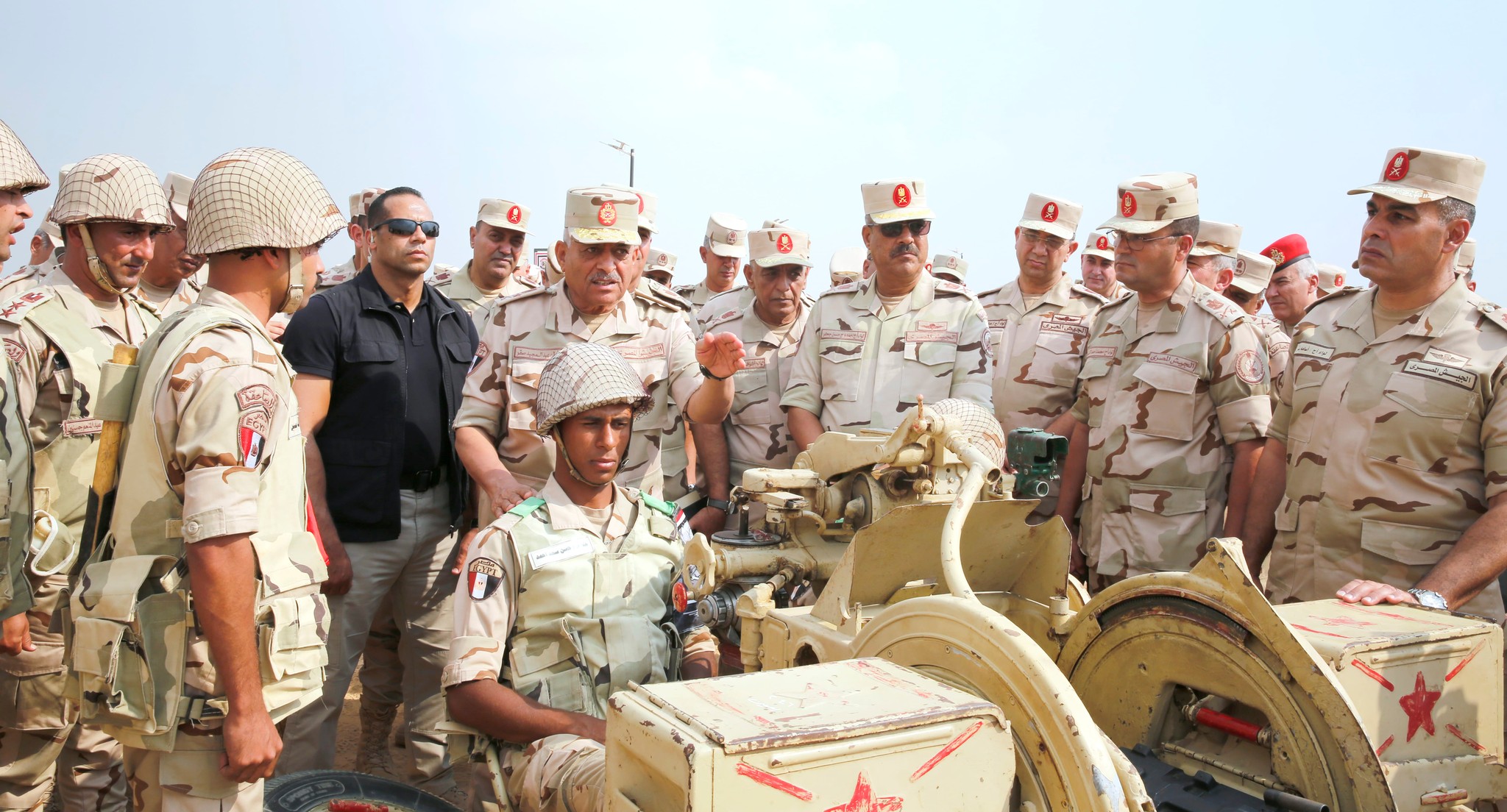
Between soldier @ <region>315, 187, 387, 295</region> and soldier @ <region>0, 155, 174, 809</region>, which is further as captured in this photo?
soldier @ <region>315, 187, 387, 295</region>

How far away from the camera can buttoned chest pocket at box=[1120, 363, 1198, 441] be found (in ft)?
15.3

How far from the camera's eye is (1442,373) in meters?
3.69

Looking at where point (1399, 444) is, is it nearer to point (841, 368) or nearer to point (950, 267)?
point (841, 368)

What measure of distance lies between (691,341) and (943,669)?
9.36 feet

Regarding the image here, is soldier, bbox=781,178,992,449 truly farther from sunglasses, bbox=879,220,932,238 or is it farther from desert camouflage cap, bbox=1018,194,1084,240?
A: desert camouflage cap, bbox=1018,194,1084,240

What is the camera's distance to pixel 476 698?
2859 mm

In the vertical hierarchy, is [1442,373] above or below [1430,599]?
above

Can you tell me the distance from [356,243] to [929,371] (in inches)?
215

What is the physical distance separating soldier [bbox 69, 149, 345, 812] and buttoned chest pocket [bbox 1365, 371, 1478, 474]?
3605 mm

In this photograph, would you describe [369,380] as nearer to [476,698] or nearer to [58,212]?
[58,212]

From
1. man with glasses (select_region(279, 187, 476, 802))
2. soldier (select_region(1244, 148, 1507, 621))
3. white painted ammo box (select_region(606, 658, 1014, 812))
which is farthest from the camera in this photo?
man with glasses (select_region(279, 187, 476, 802))

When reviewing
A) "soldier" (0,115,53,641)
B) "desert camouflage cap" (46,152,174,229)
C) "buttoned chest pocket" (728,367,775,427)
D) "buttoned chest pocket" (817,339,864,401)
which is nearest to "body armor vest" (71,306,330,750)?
"soldier" (0,115,53,641)

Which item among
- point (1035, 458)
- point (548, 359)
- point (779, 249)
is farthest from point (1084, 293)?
point (1035, 458)

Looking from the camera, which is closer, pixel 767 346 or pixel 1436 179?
pixel 1436 179
